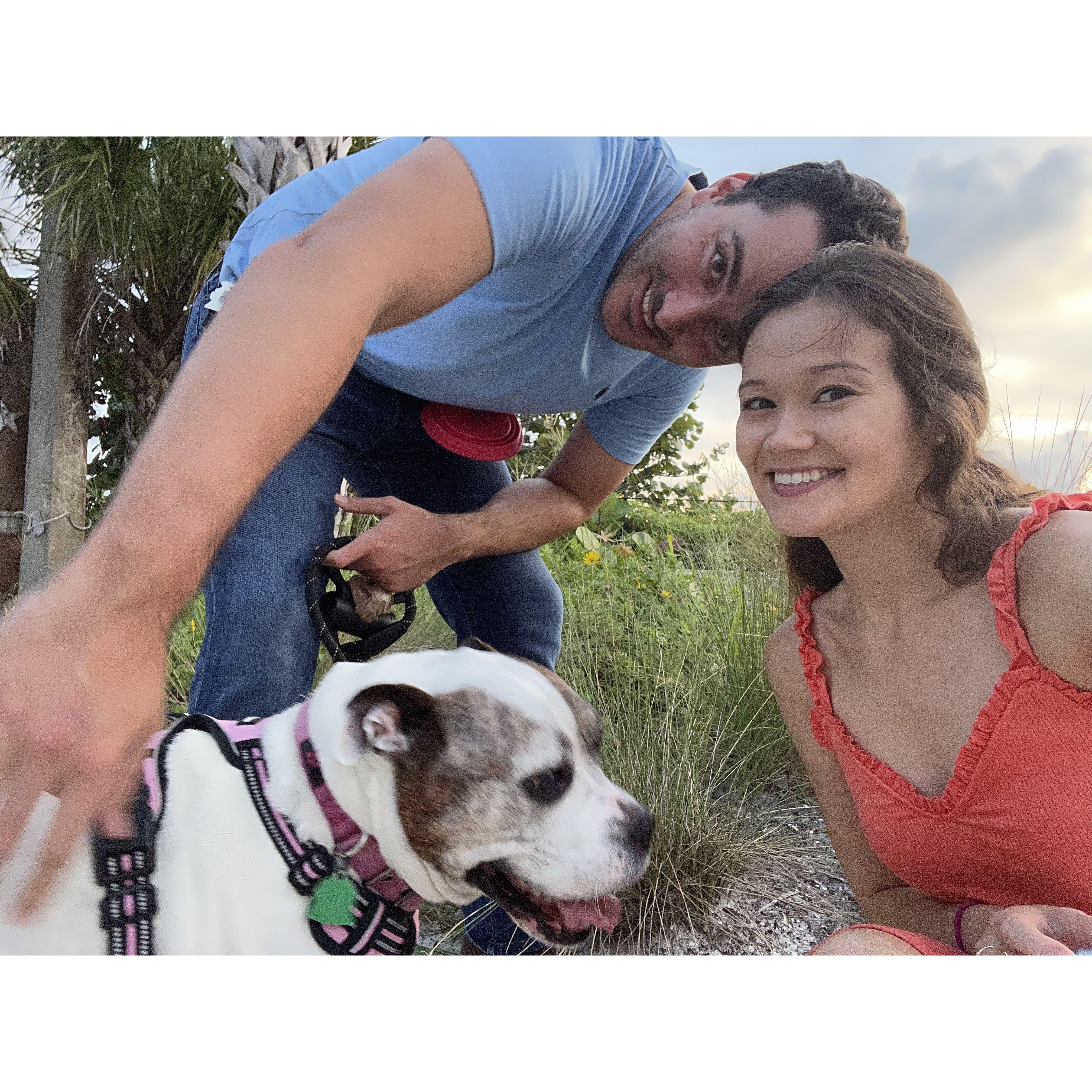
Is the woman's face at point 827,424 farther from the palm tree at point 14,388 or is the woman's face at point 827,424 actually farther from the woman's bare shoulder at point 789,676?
the palm tree at point 14,388

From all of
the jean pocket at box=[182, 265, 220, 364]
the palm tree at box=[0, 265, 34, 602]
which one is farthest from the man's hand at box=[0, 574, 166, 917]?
the palm tree at box=[0, 265, 34, 602]

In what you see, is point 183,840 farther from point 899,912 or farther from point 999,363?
point 999,363

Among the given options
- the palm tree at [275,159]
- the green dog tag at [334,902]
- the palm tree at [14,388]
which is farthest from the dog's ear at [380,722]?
the palm tree at [275,159]

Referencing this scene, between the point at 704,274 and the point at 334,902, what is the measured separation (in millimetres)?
1078

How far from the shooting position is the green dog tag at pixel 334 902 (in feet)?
3.15

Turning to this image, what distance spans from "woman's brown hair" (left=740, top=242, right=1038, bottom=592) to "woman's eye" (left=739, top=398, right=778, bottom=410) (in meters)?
0.13

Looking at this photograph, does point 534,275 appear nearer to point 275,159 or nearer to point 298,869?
point 275,159

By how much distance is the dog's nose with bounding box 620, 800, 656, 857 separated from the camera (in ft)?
3.53

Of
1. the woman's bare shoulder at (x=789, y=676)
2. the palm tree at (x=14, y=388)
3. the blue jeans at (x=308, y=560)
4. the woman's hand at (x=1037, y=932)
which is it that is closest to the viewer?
the woman's hand at (x=1037, y=932)

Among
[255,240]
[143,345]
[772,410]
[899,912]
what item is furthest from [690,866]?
[143,345]

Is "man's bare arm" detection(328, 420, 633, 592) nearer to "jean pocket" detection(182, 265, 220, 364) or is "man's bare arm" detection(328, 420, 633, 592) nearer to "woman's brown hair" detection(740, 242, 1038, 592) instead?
"jean pocket" detection(182, 265, 220, 364)

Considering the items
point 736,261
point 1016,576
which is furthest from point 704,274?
point 1016,576

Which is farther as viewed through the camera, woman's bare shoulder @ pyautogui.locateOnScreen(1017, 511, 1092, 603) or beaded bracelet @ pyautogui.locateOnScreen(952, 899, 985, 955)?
beaded bracelet @ pyautogui.locateOnScreen(952, 899, 985, 955)

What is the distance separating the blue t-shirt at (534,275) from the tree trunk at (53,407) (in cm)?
43
